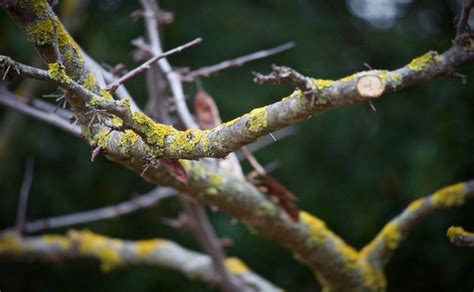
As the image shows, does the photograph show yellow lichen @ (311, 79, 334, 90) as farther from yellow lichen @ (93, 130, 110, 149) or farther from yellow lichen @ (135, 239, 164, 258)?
yellow lichen @ (135, 239, 164, 258)

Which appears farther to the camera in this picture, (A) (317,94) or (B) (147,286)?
(B) (147,286)

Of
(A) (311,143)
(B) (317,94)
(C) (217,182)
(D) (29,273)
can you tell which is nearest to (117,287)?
(D) (29,273)

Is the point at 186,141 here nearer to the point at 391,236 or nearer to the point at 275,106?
the point at 275,106

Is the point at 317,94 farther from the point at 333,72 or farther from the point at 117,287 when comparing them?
the point at 117,287

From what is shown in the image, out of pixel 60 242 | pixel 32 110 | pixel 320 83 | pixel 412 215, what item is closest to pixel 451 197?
pixel 412 215

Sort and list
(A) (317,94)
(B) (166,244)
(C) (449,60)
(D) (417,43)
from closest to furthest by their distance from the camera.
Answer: (A) (317,94) < (C) (449,60) < (B) (166,244) < (D) (417,43)

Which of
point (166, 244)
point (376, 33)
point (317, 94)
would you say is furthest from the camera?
point (376, 33)

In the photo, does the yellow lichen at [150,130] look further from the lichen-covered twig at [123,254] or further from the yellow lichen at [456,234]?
the lichen-covered twig at [123,254]
